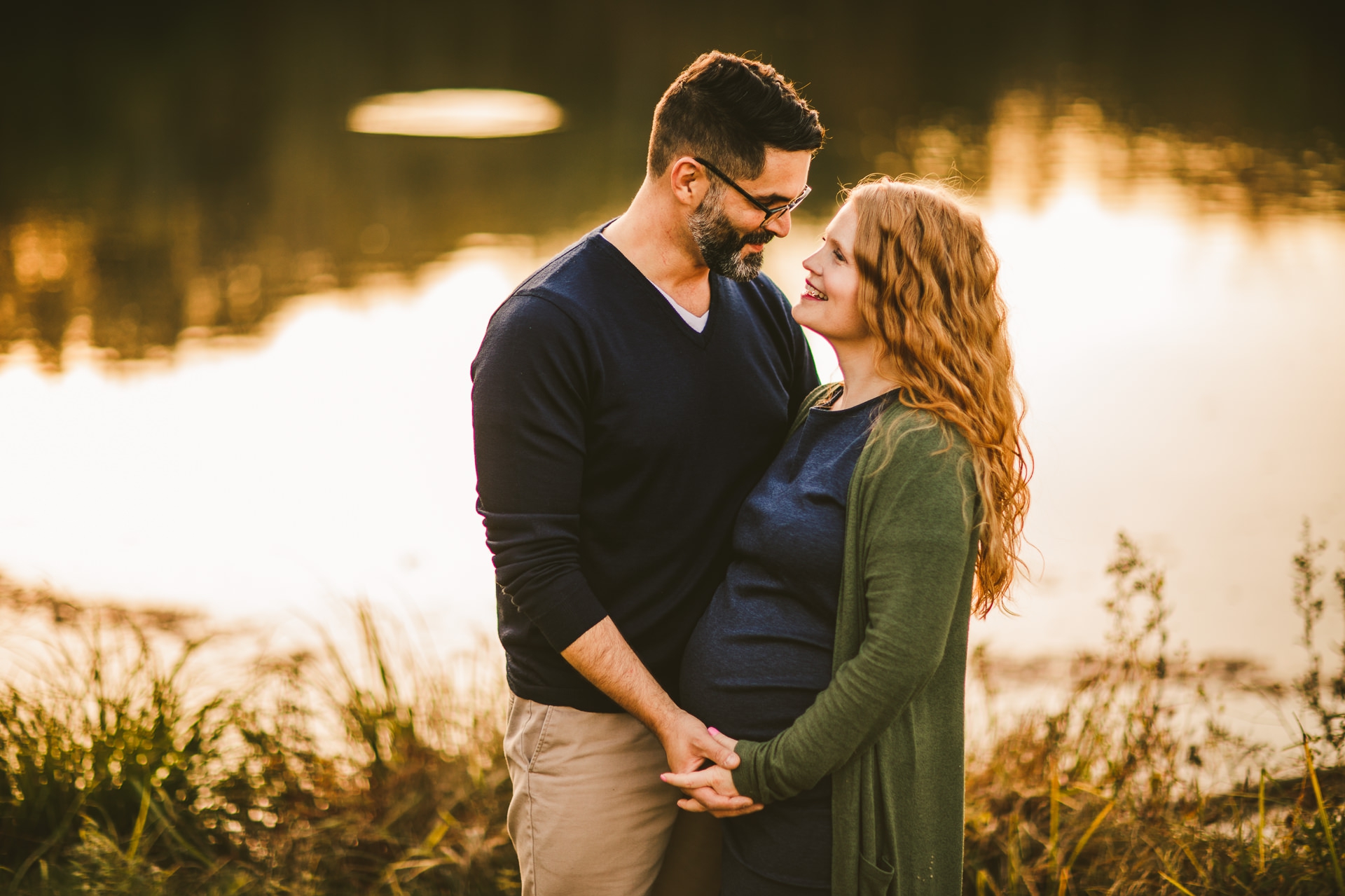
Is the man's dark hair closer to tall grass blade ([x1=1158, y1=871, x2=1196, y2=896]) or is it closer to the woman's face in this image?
the woman's face

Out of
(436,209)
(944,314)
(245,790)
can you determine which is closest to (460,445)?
(245,790)

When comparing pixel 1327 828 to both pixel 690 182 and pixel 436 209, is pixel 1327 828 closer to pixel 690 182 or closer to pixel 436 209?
pixel 690 182

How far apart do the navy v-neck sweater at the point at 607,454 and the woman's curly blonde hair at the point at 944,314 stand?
15.9 inches

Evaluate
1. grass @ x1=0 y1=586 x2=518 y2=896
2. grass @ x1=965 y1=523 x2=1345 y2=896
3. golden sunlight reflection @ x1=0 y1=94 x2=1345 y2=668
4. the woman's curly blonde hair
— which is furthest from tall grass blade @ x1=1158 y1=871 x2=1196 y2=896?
golden sunlight reflection @ x1=0 y1=94 x2=1345 y2=668

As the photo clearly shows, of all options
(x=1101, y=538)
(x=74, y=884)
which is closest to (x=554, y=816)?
(x=74, y=884)

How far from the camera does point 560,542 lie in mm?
2150

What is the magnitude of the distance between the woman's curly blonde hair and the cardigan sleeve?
0.40 feet

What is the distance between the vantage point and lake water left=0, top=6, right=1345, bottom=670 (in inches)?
233

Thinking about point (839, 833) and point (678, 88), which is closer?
point (839, 833)

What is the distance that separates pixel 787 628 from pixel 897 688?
10.2 inches

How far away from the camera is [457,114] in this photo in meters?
17.8

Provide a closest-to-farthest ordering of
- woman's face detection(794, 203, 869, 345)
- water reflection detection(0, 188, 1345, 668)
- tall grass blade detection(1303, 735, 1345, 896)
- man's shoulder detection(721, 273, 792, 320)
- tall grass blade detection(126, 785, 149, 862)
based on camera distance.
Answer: woman's face detection(794, 203, 869, 345), tall grass blade detection(1303, 735, 1345, 896), man's shoulder detection(721, 273, 792, 320), tall grass blade detection(126, 785, 149, 862), water reflection detection(0, 188, 1345, 668)

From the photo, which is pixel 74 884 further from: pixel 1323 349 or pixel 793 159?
pixel 1323 349

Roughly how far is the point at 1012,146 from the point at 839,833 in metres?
13.4
